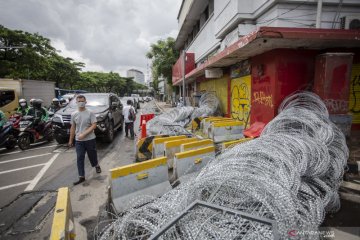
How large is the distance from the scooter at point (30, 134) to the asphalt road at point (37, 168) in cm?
27

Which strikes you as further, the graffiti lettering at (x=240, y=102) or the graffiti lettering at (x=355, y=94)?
the graffiti lettering at (x=240, y=102)

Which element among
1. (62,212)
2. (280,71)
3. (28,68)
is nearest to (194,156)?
(62,212)

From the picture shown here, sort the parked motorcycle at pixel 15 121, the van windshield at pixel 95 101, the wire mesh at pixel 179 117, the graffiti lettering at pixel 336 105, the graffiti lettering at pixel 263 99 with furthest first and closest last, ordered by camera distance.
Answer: the van windshield at pixel 95 101, the parked motorcycle at pixel 15 121, the wire mesh at pixel 179 117, the graffiti lettering at pixel 263 99, the graffiti lettering at pixel 336 105

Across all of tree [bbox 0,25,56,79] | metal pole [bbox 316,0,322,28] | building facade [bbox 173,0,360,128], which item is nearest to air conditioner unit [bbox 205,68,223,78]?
building facade [bbox 173,0,360,128]

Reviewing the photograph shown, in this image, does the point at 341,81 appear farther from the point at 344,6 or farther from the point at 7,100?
the point at 7,100

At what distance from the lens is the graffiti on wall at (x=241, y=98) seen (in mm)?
8548

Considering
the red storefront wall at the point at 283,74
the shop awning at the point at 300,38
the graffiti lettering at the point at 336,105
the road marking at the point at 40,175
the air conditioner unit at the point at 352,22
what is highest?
the air conditioner unit at the point at 352,22

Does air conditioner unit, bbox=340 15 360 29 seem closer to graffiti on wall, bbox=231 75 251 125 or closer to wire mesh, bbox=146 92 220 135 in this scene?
graffiti on wall, bbox=231 75 251 125

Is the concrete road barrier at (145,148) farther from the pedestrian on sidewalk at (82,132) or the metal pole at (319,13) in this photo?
the metal pole at (319,13)

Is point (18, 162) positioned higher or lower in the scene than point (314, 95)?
lower

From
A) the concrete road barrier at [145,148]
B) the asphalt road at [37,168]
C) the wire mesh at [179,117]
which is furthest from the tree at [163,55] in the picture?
the concrete road barrier at [145,148]

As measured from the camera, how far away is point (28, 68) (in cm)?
2680

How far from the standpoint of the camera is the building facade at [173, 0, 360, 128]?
5383 millimetres

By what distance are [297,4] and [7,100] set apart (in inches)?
596
